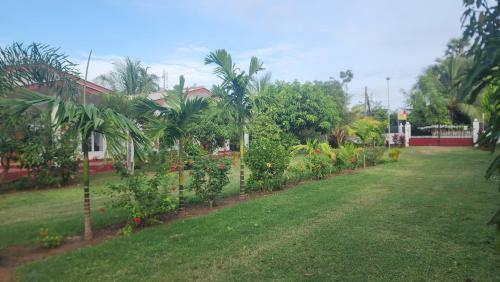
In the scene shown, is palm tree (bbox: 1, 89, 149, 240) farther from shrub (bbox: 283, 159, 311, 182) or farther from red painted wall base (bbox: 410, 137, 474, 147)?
red painted wall base (bbox: 410, 137, 474, 147)

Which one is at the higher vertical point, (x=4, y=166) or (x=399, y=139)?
(x=399, y=139)

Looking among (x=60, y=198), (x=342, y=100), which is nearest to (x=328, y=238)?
(x=60, y=198)

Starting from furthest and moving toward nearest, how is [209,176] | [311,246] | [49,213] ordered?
[49,213] → [209,176] → [311,246]

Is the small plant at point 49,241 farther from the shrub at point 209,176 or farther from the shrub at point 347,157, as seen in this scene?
the shrub at point 347,157

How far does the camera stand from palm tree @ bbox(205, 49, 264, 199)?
7.70 metres

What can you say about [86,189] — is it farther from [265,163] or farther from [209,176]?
[265,163]

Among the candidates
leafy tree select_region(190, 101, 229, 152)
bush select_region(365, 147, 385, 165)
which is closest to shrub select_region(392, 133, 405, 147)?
bush select_region(365, 147, 385, 165)

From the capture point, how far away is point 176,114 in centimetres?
682

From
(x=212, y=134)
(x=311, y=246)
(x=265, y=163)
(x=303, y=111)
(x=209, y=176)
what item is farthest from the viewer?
(x=303, y=111)

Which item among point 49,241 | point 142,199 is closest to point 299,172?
point 142,199

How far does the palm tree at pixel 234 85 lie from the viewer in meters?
7.70

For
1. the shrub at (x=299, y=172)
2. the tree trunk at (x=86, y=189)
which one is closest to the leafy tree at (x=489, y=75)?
the tree trunk at (x=86, y=189)

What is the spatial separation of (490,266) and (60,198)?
9741 mm

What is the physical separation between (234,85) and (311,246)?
4250 mm
